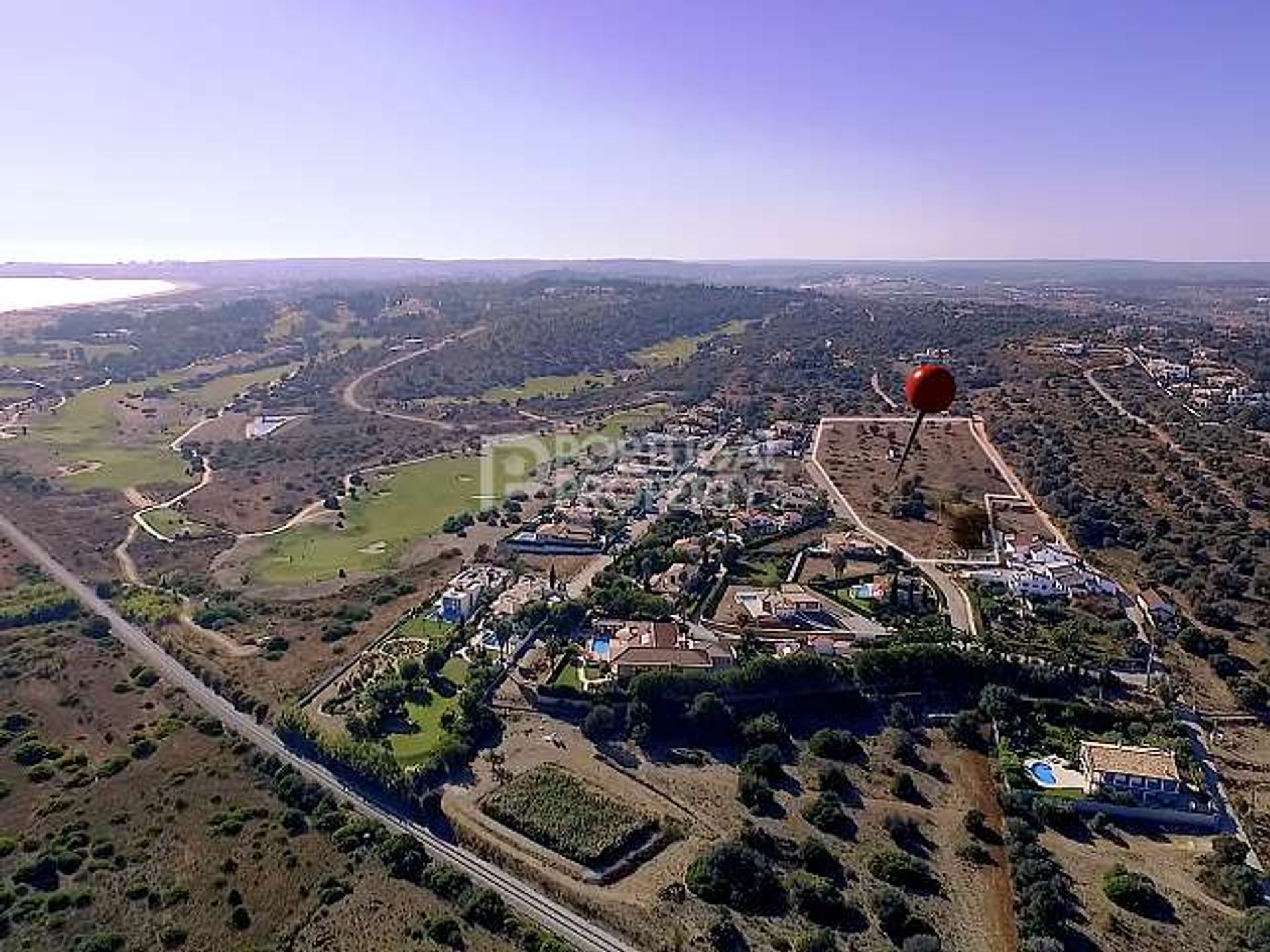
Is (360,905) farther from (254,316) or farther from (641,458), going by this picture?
(254,316)

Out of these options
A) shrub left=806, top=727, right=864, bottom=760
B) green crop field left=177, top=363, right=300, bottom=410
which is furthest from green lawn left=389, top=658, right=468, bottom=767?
green crop field left=177, top=363, right=300, bottom=410

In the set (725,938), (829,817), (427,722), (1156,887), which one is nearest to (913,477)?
(829,817)

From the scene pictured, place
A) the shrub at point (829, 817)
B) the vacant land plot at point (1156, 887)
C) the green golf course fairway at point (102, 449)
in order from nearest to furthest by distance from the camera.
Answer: the vacant land plot at point (1156, 887) < the shrub at point (829, 817) < the green golf course fairway at point (102, 449)

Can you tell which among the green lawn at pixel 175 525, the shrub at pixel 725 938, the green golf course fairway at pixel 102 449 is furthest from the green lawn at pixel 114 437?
the shrub at pixel 725 938

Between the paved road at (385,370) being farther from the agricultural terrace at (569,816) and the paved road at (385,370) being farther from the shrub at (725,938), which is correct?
the shrub at (725,938)

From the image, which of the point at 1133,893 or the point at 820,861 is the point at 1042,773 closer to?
the point at 1133,893
